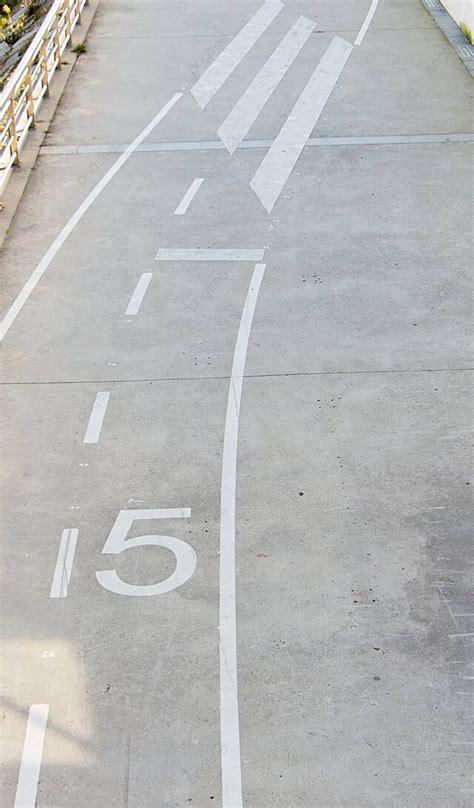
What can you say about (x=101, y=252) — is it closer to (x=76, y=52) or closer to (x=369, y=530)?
(x=369, y=530)

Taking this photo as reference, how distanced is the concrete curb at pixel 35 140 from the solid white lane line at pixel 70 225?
83 centimetres

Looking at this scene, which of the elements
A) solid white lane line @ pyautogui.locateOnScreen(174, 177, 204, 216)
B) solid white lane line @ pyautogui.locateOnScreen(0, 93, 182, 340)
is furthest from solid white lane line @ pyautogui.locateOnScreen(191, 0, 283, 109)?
solid white lane line @ pyautogui.locateOnScreen(174, 177, 204, 216)

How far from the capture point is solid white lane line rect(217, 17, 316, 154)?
65.2 feet

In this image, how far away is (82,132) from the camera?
20.1m

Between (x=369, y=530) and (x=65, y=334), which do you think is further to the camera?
(x=65, y=334)

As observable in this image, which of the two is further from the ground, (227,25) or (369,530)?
(369,530)

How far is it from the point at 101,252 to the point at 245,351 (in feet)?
Answer: 11.4

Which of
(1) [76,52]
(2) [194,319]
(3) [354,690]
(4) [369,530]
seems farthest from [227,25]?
(3) [354,690]

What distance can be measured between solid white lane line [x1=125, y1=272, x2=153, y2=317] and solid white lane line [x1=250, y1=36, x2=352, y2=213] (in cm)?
271

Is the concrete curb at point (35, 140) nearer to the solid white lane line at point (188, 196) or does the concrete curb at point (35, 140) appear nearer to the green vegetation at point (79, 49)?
the green vegetation at point (79, 49)

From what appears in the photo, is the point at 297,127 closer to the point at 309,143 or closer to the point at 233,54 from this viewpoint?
the point at 309,143

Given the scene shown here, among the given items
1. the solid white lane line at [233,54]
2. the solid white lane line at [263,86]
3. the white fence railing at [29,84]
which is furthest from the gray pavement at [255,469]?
the solid white lane line at [233,54]

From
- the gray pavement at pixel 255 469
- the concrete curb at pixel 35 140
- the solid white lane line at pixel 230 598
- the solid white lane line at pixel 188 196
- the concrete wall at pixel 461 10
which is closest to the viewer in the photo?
the solid white lane line at pixel 230 598

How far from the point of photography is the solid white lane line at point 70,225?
566 inches
